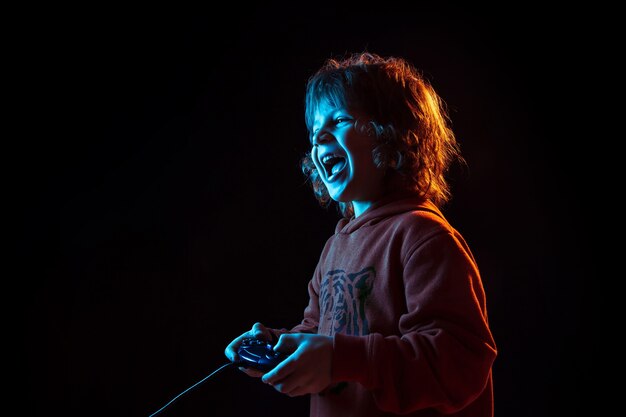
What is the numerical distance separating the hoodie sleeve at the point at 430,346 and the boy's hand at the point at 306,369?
0.01m

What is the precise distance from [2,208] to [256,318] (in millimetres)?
612

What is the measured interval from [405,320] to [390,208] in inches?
7.7

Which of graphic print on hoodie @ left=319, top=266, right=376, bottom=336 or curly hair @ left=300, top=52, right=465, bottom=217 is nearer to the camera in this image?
graphic print on hoodie @ left=319, top=266, right=376, bottom=336

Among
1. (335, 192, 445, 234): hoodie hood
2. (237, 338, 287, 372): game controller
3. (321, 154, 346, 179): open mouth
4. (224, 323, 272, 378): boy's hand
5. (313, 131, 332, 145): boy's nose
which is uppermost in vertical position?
(313, 131, 332, 145): boy's nose

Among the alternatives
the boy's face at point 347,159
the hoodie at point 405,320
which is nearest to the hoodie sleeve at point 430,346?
the hoodie at point 405,320

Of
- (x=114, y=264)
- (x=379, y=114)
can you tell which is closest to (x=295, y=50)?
(x=379, y=114)

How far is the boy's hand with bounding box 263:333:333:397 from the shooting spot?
597mm

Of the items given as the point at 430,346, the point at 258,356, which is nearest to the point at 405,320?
the point at 430,346

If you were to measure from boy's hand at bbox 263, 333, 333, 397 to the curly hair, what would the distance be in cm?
34

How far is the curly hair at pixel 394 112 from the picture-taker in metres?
0.84

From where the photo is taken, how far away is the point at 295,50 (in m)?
1.35

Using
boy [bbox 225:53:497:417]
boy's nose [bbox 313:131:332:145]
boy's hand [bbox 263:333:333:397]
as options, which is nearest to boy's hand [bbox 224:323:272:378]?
boy [bbox 225:53:497:417]

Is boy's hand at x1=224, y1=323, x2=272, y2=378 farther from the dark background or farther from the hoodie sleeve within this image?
the dark background

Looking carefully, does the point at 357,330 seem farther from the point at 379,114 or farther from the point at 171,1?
the point at 171,1
